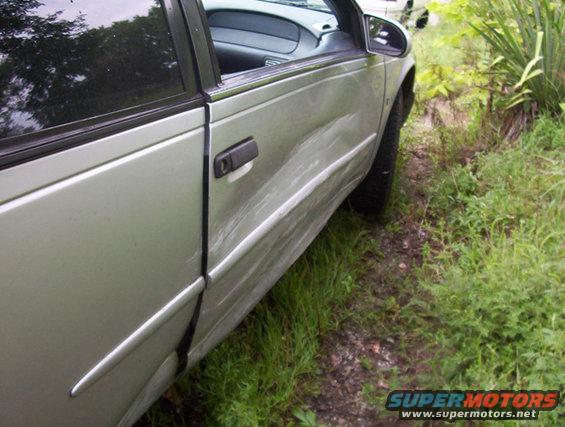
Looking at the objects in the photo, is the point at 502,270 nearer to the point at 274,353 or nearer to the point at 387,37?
the point at 274,353

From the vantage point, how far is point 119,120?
1.00 m

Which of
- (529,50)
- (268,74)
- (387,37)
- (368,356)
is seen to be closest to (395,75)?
(387,37)

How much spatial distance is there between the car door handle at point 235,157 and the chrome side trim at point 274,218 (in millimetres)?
257

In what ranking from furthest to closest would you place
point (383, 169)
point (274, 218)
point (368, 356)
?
point (383, 169), point (368, 356), point (274, 218)

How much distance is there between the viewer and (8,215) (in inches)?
30.9

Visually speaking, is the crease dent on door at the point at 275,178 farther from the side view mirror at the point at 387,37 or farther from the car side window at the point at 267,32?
the car side window at the point at 267,32

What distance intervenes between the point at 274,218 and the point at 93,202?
0.76 meters

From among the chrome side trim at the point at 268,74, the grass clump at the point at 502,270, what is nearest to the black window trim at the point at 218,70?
the chrome side trim at the point at 268,74

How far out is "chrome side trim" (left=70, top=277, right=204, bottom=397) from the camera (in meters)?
1.00

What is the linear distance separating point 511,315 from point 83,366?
1525 millimetres

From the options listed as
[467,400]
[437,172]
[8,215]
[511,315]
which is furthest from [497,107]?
[8,215]

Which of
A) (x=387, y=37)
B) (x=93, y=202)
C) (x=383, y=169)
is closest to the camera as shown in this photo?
(x=93, y=202)

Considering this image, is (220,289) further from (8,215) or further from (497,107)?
(497,107)

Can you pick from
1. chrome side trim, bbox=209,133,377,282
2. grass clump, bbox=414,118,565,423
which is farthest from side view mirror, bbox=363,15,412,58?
grass clump, bbox=414,118,565,423
